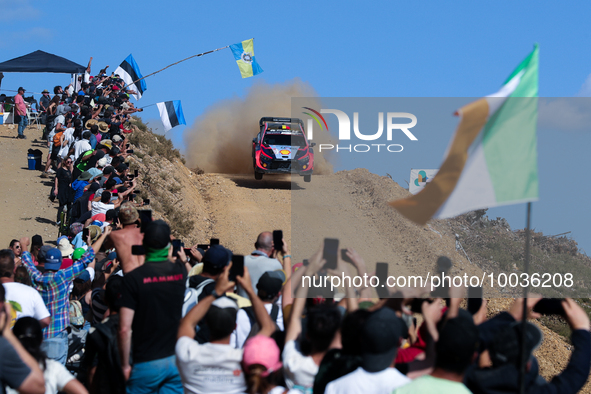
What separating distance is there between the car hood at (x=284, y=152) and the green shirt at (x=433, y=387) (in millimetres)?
19654

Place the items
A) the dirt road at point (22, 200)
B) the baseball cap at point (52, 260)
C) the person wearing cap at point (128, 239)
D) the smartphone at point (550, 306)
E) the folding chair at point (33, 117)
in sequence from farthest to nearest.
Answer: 1. the folding chair at point (33, 117)
2. the dirt road at point (22, 200)
3. the baseball cap at point (52, 260)
4. the person wearing cap at point (128, 239)
5. the smartphone at point (550, 306)

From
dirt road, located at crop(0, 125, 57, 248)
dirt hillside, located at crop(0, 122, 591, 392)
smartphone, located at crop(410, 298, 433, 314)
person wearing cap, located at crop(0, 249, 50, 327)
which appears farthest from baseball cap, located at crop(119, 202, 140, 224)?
dirt hillside, located at crop(0, 122, 591, 392)

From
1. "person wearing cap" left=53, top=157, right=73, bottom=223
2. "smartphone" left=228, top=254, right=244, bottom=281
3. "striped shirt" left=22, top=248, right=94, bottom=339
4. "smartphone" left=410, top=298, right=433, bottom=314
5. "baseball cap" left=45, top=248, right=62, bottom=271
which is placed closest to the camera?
"smartphone" left=410, top=298, right=433, bottom=314

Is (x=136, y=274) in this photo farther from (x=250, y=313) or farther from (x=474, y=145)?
(x=474, y=145)

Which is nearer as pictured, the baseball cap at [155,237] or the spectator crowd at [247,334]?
the spectator crowd at [247,334]

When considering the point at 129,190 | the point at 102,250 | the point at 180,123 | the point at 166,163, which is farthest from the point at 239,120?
the point at 102,250

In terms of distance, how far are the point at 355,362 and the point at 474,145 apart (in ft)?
5.00

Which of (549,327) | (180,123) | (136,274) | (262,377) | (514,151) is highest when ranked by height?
(180,123)

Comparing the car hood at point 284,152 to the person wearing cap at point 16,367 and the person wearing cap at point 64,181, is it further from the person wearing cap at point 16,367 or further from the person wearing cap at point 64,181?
the person wearing cap at point 16,367

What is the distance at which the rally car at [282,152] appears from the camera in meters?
22.5

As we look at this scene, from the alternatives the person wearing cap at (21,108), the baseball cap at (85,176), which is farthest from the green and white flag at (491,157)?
the person wearing cap at (21,108)

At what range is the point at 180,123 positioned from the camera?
21.6 metres

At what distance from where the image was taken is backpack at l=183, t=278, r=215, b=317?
15.6 ft

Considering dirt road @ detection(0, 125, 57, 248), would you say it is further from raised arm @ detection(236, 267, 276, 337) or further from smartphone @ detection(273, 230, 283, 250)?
raised arm @ detection(236, 267, 276, 337)
